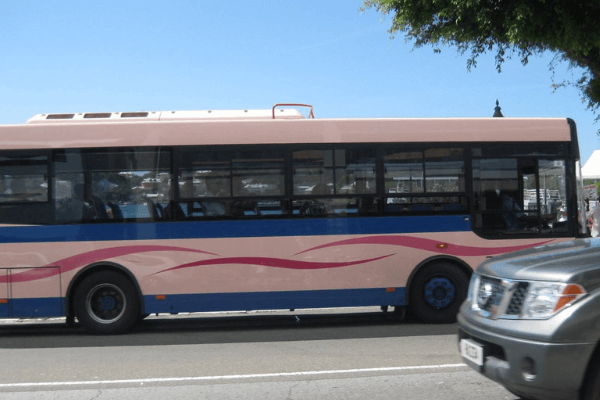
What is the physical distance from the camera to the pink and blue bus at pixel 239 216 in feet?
32.9

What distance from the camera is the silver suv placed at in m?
4.48

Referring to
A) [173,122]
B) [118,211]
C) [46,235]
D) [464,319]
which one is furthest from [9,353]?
[464,319]

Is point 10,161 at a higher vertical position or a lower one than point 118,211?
higher

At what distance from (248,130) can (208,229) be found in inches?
61.6

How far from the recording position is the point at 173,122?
10281mm

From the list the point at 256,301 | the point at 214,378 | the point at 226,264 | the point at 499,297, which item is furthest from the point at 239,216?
the point at 499,297

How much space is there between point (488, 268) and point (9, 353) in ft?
21.6

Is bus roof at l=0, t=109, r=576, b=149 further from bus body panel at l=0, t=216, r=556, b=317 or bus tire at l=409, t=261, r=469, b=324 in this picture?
bus tire at l=409, t=261, r=469, b=324

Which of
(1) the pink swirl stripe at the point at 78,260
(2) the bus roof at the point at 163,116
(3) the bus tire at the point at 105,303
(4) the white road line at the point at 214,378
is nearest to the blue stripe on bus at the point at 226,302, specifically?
(3) the bus tire at the point at 105,303

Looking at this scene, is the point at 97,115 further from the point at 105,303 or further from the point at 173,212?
the point at 105,303

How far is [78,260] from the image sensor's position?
32.7ft

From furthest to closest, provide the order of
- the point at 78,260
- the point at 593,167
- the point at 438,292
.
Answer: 1. the point at 593,167
2. the point at 438,292
3. the point at 78,260

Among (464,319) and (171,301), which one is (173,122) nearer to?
(171,301)

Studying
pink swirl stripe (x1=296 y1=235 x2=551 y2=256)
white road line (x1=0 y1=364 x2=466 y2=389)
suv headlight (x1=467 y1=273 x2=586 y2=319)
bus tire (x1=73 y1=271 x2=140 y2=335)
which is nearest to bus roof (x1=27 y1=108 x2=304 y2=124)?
pink swirl stripe (x1=296 y1=235 x2=551 y2=256)
